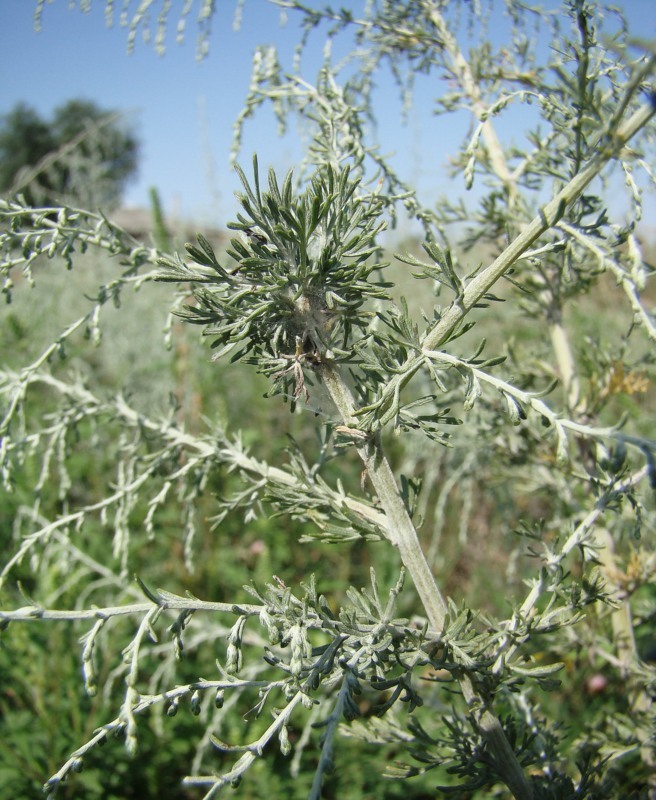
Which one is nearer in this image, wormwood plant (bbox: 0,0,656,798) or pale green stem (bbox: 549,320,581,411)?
wormwood plant (bbox: 0,0,656,798)

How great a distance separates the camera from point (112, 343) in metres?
6.25

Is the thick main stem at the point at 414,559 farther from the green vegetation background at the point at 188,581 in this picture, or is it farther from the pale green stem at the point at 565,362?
the pale green stem at the point at 565,362

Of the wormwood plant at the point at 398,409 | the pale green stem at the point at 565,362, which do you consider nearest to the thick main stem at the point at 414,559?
the wormwood plant at the point at 398,409

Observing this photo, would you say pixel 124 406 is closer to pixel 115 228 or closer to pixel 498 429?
pixel 115 228

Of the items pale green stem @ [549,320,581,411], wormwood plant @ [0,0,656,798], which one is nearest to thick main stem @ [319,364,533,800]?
wormwood plant @ [0,0,656,798]

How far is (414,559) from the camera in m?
0.97

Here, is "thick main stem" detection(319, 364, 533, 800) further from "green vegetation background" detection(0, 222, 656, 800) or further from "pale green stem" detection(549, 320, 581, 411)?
"pale green stem" detection(549, 320, 581, 411)

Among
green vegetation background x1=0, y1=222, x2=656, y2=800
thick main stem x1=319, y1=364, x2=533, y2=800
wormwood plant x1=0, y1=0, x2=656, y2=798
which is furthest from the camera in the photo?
green vegetation background x1=0, y1=222, x2=656, y2=800

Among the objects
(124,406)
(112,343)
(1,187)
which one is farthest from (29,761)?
(1,187)

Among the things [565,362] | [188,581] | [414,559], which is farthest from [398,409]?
[188,581]

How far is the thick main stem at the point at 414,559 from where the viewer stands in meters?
0.96

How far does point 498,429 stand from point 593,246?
0.79m

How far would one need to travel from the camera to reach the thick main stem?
37.7 inches

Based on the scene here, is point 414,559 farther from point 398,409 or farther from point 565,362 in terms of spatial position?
point 565,362
